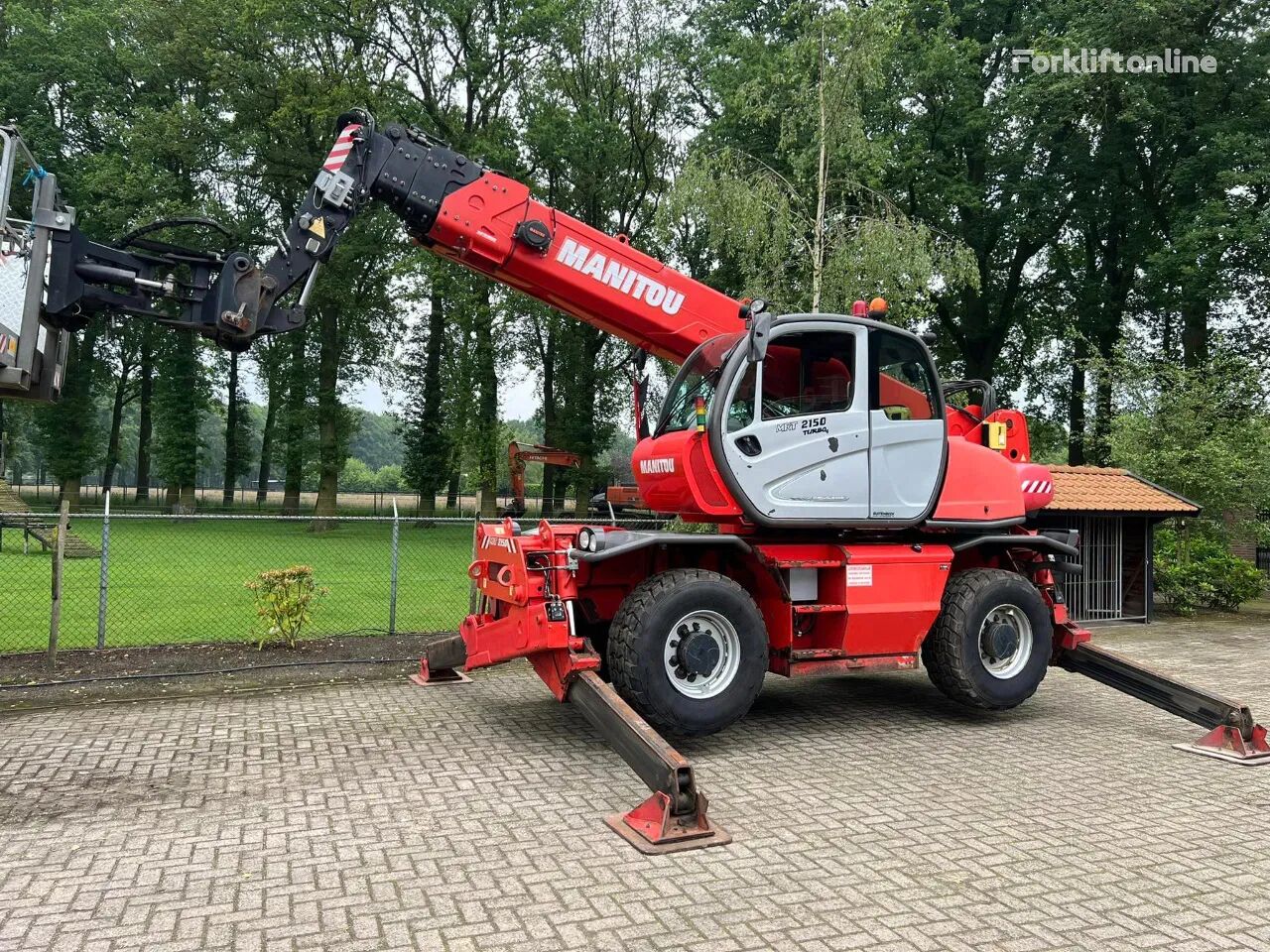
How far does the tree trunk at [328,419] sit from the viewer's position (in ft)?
97.2

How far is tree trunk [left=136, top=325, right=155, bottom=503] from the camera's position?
36281 mm

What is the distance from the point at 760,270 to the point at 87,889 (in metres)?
13.7

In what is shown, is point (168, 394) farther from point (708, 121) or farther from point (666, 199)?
point (666, 199)

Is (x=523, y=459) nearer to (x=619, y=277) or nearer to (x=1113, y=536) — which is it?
(x=1113, y=536)

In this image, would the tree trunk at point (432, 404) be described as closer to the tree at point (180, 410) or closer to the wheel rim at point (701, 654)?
the tree at point (180, 410)

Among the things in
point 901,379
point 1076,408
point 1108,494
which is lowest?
point 1108,494

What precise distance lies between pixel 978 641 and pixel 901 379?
2180 mm

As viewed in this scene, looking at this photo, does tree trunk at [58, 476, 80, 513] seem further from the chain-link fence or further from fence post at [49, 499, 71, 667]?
fence post at [49, 499, 71, 667]

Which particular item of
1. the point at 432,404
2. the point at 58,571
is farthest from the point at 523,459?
the point at 58,571

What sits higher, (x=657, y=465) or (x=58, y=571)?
(x=657, y=465)

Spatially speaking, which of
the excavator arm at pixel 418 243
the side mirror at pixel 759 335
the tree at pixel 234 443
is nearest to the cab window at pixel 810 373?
the side mirror at pixel 759 335

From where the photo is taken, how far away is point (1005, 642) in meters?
7.17

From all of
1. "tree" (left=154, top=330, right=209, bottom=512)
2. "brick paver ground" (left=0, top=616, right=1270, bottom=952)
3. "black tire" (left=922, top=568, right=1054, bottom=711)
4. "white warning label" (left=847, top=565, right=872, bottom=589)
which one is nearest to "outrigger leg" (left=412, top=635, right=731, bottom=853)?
"brick paver ground" (left=0, top=616, right=1270, bottom=952)

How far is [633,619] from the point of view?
19.2 feet
